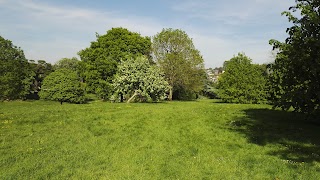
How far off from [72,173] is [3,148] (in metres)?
6.25

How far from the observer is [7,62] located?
6169 cm

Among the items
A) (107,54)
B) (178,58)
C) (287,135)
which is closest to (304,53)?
(287,135)

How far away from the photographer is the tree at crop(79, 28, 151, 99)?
2398 inches

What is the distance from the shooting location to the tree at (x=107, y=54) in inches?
2398

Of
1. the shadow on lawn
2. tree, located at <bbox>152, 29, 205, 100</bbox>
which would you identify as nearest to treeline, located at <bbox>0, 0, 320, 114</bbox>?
tree, located at <bbox>152, 29, 205, 100</bbox>

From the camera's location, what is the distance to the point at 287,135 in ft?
65.9

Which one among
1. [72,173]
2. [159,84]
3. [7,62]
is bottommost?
[72,173]

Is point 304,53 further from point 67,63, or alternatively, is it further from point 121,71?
point 67,63

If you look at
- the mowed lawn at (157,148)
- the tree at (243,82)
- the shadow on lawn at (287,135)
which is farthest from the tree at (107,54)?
the shadow on lawn at (287,135)

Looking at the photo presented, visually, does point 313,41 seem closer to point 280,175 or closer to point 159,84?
point 280,175

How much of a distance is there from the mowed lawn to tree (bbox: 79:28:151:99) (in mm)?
35076

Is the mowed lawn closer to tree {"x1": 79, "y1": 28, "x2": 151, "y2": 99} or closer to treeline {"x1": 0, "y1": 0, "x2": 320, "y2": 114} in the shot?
treeline {"x1": 0, "y1": 0, "x2": 320, "y2": 114}

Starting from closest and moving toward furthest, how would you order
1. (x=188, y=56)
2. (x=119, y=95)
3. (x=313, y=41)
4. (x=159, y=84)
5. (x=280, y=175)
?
(x=280, y=175) → (x=313, y=41) → (x=159, y=84) → (x=119, y=95) → (x=188, y=56)

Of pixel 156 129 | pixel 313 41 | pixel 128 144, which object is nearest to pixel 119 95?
pixel 156 129
